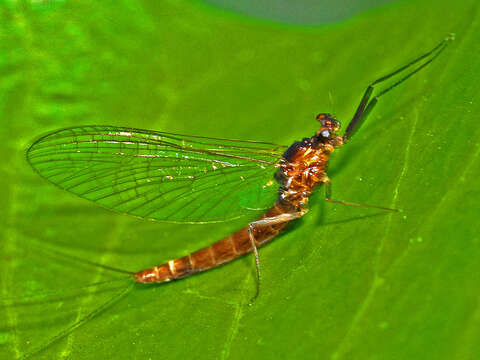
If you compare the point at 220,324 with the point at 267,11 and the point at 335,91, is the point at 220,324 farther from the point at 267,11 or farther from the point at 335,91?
the point at 267,11

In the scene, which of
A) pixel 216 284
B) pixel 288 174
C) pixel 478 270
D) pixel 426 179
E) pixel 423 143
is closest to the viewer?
pixel 478 270

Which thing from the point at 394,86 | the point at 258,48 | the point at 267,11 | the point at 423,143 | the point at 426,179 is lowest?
the point at 426,179

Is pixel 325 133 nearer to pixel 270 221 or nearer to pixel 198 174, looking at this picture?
pixel 270 221

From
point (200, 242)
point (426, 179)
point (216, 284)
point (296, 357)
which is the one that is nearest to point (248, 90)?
point (200, 242)

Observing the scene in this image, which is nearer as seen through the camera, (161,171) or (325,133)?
(325,133)

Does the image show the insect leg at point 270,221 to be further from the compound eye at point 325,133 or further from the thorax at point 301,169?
the compound eye at point 325,133

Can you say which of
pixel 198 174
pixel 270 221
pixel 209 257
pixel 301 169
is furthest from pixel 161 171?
pixel 301 169

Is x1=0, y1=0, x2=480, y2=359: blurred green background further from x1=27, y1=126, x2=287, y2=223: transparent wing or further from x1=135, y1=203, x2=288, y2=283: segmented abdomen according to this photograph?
x1=27, y1=126, x2=287, y2=223: transparent wing
